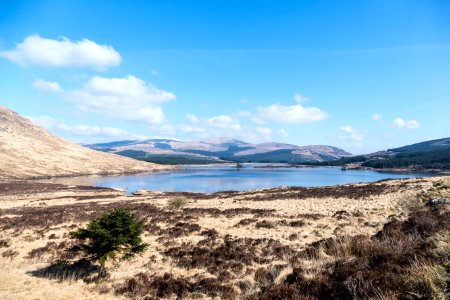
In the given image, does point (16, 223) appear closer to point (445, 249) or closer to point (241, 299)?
point (241, 299)

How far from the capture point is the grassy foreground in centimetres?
841

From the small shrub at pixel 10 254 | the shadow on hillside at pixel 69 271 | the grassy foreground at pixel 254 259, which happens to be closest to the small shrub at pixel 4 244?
the grassy foreground at pixel 254 259

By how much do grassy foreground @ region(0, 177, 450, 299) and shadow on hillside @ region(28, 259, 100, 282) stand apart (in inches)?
2.0

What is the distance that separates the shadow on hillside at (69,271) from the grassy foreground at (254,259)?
0.05 meters

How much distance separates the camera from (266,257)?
16.2m

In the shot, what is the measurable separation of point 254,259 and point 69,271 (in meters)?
9.04

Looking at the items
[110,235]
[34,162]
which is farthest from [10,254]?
[34,162]

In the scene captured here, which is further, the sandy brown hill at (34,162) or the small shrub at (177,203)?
the sandy brown hill at (34,162)

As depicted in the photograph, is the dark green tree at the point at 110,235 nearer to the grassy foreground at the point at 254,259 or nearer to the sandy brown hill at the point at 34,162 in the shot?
the grassy foreground at the point at 254,259

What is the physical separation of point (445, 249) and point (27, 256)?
67.3 ft

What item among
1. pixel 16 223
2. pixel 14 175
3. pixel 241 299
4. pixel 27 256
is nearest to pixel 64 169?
pixel 14 175

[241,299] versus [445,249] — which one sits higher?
[445,249]

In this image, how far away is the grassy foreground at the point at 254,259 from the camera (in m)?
8.41

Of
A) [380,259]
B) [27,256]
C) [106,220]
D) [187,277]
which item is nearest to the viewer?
[380,259]
